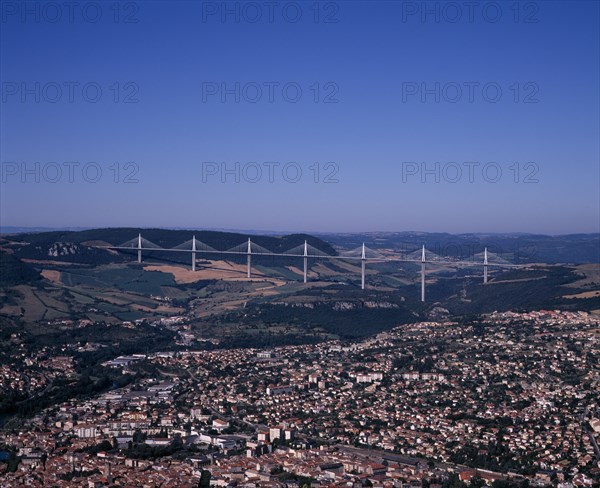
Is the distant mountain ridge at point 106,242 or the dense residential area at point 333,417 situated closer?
the dense residential area at point 333,417

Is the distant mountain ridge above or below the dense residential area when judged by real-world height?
above

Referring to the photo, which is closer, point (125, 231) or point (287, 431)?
point (287, 431)

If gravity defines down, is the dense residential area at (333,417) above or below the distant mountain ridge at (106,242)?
below

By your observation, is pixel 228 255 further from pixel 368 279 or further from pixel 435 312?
pixel 435 312

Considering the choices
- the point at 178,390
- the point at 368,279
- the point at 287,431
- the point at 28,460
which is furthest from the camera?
the point at 368,279

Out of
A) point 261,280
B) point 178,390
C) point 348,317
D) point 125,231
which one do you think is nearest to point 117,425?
point 178,390

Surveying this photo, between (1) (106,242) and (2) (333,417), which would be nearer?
(2) (333,417)

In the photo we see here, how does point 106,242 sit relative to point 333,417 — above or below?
above

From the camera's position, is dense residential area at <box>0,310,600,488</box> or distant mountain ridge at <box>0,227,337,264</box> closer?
dense residential area at <box>0,310,600,488</box>
